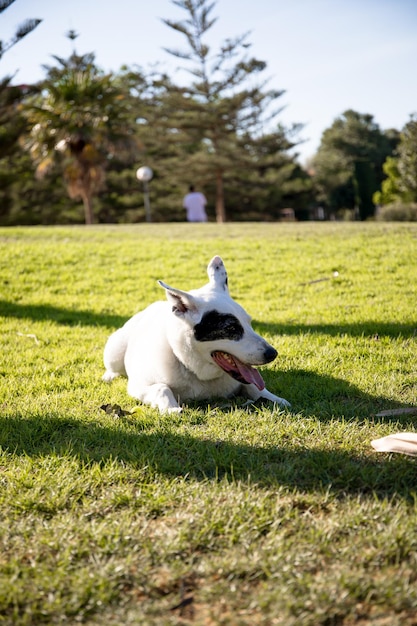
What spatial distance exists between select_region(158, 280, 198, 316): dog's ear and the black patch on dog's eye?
0.42ft

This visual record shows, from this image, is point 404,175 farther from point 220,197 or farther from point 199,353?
point 199,353

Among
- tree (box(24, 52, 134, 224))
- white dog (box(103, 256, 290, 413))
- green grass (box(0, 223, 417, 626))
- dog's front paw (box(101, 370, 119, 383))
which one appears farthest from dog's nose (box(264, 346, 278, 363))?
tree (box(24, 52, 134, 224))

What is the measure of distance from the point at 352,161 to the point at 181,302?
55421 millimetres

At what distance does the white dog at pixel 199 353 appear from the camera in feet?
13.9

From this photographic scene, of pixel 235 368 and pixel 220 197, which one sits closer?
pixel 235 368

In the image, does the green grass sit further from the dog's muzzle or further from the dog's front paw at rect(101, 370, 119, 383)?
the dog's muzzle

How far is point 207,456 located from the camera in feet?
11.5

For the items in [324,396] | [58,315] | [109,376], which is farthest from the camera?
[58,315]

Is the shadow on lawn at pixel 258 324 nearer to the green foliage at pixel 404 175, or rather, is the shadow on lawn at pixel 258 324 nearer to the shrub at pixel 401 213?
the shrub at pixel 401 213

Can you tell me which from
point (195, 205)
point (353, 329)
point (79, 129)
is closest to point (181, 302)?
point (353, 329)

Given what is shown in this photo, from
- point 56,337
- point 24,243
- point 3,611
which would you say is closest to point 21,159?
point 24,243

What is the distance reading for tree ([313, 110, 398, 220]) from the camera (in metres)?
47.6

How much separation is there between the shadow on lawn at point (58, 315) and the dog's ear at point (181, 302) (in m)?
3.64

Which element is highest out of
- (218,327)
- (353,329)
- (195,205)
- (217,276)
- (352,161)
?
(352,161)
